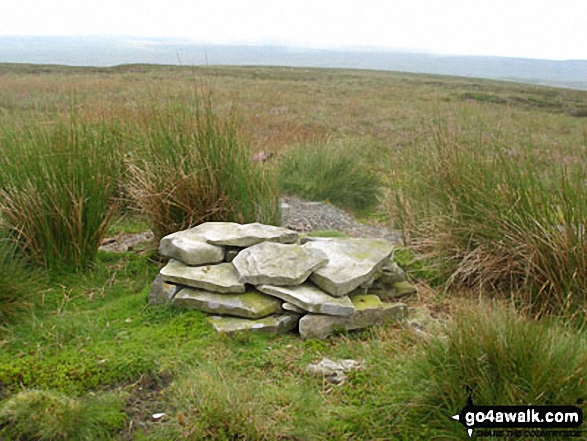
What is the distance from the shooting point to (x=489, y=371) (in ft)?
8.09

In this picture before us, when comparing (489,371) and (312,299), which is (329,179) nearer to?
(312,299)

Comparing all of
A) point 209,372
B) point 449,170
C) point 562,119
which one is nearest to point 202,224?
point 209,372

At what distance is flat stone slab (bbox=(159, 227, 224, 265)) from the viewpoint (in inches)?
155

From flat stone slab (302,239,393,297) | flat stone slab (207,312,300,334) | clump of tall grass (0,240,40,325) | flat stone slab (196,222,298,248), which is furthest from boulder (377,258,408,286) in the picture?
clump of tall grass (0,240,40,325)

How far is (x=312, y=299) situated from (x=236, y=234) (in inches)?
35.4

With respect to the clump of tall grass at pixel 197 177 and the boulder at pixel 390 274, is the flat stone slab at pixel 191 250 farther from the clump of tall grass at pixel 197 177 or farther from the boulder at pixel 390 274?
the boulder at pixel 390 274

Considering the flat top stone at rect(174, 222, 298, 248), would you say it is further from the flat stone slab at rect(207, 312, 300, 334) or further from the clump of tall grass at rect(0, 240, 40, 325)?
the clump of tall grass at rect(0, 240, 40, 325)

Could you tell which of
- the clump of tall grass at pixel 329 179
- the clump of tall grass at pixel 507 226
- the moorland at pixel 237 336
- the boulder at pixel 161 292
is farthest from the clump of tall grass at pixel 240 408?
the clump of tall grass at pixel 329 179

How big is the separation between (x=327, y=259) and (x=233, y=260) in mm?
648

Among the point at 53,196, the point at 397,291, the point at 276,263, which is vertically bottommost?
the point at 397,291

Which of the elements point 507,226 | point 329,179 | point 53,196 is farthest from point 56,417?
point 329,179

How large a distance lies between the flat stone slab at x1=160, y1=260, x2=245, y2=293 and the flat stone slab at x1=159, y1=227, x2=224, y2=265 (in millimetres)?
57

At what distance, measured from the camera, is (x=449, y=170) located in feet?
15.1

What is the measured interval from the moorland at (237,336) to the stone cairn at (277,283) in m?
0.13
